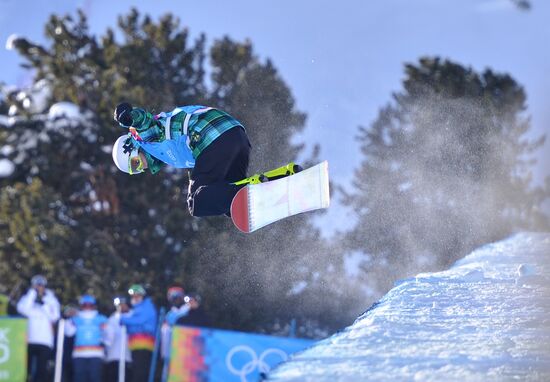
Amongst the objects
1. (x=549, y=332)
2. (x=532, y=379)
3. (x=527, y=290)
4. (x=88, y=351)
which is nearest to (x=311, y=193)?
(x=527, y=290)

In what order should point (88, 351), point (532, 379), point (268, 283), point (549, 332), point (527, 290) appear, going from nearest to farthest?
point (532, 379)
point (549, 332)
point (527, 290)
point (88, 351)
point (268, 283)

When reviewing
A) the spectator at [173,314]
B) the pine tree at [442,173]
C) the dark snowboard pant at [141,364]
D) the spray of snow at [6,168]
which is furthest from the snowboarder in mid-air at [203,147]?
the spray of snow at [6,168]

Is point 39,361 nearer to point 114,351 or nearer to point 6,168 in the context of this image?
point 114,351

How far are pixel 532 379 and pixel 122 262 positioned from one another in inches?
327

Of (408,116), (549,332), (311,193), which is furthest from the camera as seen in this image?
(408,116)

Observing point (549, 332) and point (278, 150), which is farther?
point (278, 150)

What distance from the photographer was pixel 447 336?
3973 mm

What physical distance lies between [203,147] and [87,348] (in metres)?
3.47

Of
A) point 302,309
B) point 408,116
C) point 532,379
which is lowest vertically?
point 532,379

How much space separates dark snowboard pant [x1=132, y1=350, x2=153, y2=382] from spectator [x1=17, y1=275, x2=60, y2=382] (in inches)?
32.9

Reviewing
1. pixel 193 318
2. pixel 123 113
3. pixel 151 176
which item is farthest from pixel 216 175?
pixel 151 176

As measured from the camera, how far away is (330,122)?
13.3 meters

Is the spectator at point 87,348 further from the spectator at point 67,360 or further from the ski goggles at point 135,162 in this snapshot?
the ski goggles at point 135,162

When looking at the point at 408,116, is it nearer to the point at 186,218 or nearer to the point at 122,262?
the point at 186,218
